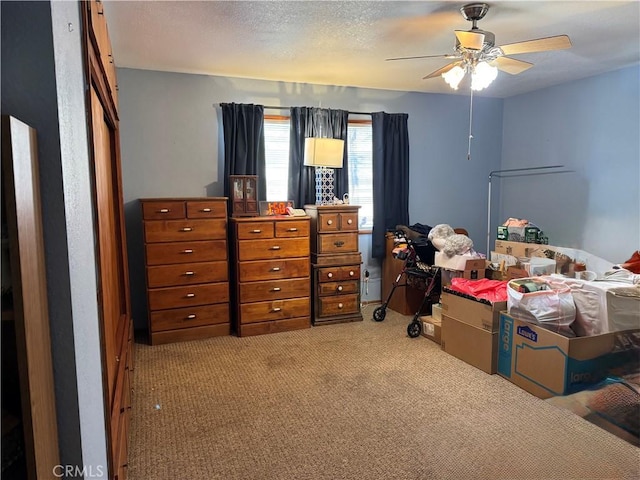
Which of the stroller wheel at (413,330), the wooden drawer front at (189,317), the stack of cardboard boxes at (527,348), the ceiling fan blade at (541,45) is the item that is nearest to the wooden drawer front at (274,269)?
the wooden drawer front at (189,317)

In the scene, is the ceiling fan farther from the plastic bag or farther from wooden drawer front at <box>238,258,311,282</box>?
wooden drawer front at <box>238,258,311,282</box>

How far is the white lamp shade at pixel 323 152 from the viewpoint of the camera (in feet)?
13.5

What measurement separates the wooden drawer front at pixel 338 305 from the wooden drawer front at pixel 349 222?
67 cm

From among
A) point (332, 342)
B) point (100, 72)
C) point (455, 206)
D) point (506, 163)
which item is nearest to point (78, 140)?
point (100, 72)

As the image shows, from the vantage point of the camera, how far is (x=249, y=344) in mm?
3705

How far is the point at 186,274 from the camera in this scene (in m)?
3.71

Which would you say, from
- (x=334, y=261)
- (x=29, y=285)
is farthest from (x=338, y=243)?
(x=29, y=285)

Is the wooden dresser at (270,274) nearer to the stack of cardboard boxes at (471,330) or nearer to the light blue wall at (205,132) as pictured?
the light blue wall at (205,132)

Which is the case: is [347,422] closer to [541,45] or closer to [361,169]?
[541,45]

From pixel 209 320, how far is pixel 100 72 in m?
2.51

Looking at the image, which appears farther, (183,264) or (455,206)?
(455,206)

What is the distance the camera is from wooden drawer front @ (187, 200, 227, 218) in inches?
144

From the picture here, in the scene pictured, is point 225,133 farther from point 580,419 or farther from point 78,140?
point 580,419

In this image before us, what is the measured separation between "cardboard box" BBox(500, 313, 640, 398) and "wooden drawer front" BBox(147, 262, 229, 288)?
2383 mm
